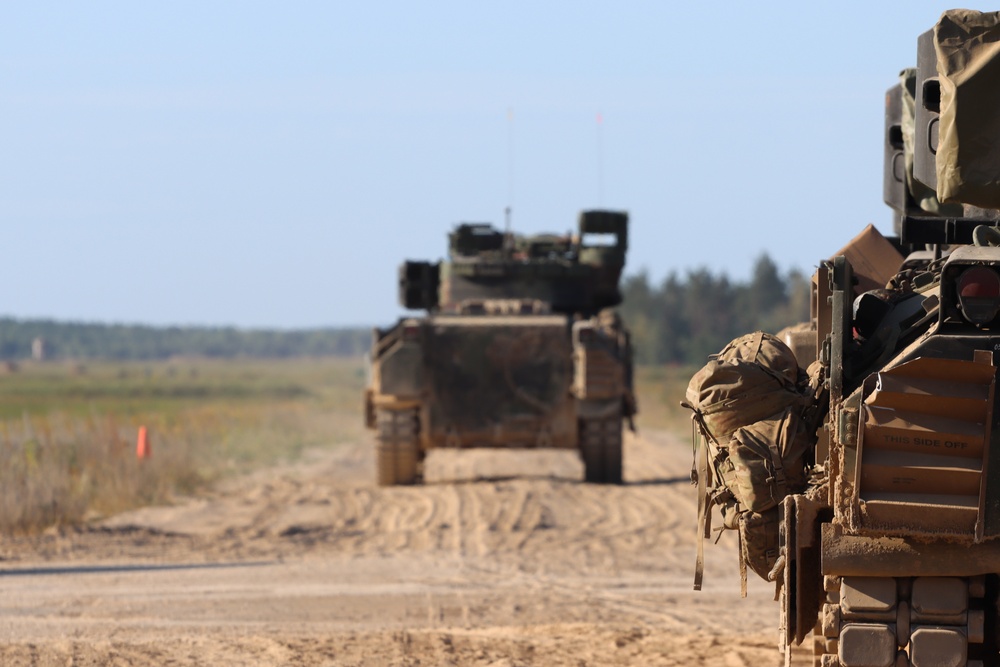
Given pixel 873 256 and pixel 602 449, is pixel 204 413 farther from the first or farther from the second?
pixel 873 256

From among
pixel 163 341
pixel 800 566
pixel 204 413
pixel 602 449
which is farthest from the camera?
pixel 163 341

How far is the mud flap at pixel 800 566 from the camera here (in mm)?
5902

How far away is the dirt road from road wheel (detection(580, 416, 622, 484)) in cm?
48

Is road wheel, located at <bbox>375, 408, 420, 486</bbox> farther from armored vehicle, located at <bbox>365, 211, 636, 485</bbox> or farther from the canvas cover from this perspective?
Result: the canvas cover

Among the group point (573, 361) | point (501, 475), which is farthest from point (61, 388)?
point (573, 361)

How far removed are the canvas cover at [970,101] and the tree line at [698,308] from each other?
6440 centimetres

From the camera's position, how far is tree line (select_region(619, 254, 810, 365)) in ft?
241

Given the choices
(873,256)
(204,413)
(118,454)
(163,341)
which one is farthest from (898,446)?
(163,341)

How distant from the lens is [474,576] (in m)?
11.7

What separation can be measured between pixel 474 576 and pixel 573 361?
6208mm

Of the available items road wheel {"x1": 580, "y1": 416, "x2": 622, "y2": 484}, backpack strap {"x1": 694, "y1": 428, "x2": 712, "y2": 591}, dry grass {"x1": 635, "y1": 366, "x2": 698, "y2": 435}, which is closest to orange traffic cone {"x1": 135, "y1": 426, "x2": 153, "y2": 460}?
road wheel {"x1": 580, "y1": 416, "x2": 622, "y2": 484}

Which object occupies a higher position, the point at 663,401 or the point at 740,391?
the point at 740,391

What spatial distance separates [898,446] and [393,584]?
19.8 feet

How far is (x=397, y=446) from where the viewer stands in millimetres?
17812
